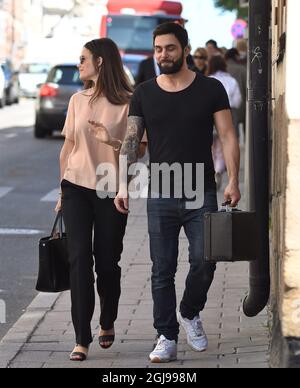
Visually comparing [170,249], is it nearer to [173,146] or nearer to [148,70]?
[173,146]

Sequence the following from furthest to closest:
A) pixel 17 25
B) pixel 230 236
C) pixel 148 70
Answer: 1. pixel 17 25
2. pixel 148 70
3. pixel 230 236

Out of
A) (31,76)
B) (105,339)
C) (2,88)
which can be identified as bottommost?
(31,76)

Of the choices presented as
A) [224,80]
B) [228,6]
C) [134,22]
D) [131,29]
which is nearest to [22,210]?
[224,80]

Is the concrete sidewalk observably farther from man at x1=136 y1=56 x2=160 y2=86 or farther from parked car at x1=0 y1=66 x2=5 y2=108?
parked car at x1=0 y1=66 x2=5 y2=108

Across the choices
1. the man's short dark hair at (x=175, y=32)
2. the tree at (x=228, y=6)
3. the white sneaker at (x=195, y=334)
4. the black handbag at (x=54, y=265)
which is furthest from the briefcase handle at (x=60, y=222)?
the tree at (x=228, y=6)

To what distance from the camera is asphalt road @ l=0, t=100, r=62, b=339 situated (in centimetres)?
991

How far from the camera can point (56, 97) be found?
29.9 meters

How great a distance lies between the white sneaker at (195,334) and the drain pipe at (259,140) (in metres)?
0.51

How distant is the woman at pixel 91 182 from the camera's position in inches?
287

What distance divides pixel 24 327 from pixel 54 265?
0.87 meters

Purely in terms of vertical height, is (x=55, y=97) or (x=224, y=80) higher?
(x=224, y=80)

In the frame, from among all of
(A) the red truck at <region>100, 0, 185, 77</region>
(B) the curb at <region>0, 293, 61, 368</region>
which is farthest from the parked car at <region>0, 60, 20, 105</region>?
(B) the curb at <region>0, 293, 61, 368</region>

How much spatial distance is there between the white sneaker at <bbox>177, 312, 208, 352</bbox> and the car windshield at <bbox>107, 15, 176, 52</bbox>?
34447 millimetres
